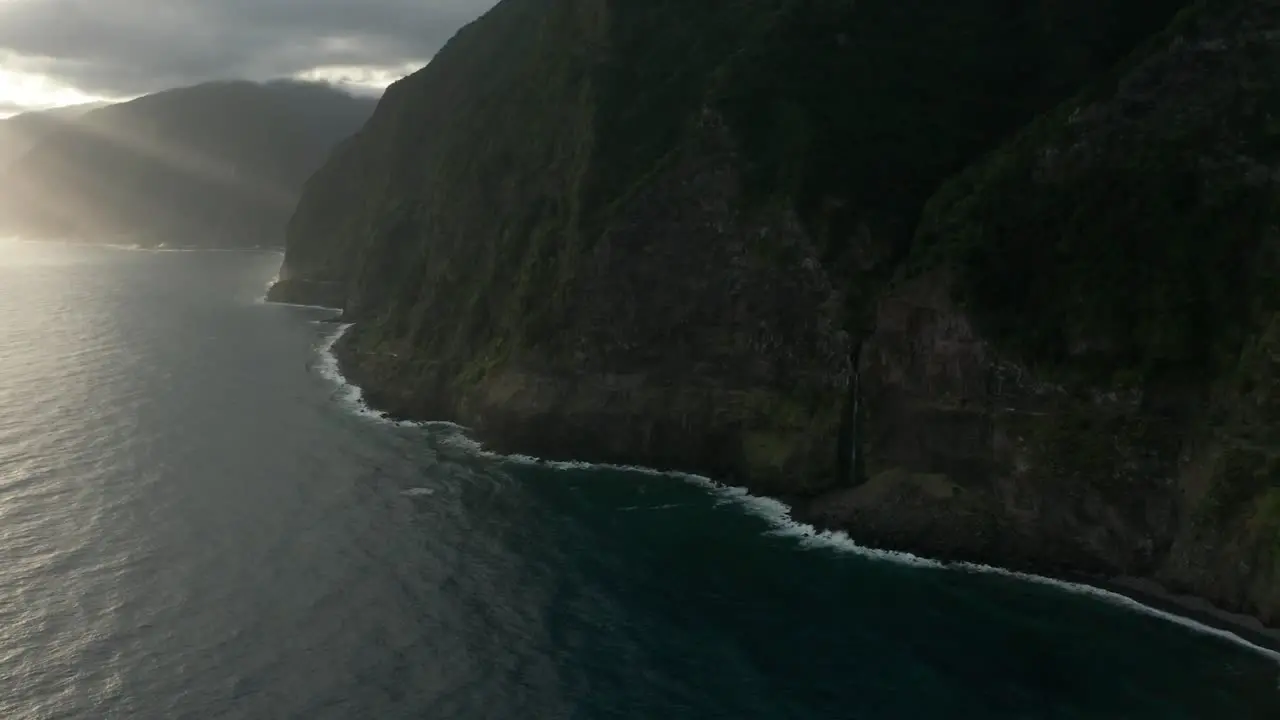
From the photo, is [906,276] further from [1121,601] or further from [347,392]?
[347,392]

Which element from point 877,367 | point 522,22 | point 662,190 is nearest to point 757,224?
point 662,190

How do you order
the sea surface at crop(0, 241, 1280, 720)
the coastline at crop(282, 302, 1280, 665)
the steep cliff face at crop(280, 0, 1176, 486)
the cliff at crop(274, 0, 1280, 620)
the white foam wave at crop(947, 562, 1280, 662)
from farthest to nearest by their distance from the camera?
the steep cliff face at crop(280, 0, 1176, 486), the cliff at crop(274, 0, 1280, 620), the coastline at crop(282, 302, 1280, 665), the white foam wave at crop(947, 562, 1280, 662), the sea surface at crop(0, 241, 1280, 720)

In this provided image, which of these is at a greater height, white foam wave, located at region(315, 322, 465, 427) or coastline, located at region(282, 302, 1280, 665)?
white foam wave, located at region(315, 322, 465, 427)

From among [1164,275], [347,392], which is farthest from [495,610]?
[347,392]

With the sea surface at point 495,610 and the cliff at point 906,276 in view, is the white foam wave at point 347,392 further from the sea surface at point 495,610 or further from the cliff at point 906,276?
the sea surface at point 495,610

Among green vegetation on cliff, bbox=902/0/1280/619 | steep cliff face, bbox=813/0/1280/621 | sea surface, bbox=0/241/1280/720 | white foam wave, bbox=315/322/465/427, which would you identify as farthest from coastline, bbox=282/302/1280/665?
white foam wave, bbox=315/322/465/427

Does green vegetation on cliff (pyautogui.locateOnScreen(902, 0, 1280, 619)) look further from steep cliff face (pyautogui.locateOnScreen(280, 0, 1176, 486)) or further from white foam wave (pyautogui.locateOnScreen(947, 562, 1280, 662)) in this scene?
steep cliff face (pyautogui.locateOnScreen(280, 0, 1176, 486))

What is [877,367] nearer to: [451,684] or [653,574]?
[653,574]
